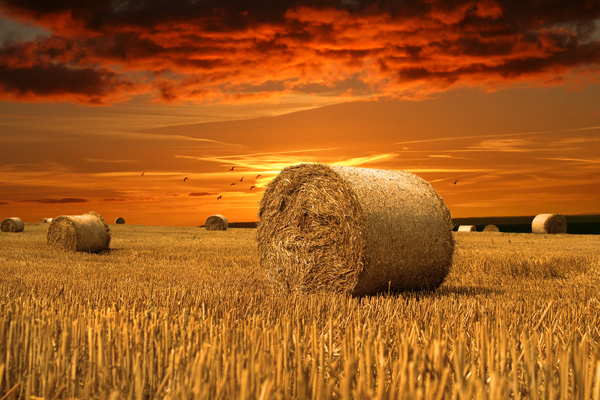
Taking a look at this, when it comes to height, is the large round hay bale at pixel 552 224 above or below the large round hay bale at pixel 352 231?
below

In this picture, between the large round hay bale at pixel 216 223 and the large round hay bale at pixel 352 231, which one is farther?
the large round hay bale at pixel 216 223

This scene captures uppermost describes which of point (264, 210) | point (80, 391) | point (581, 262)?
point (264, 210)

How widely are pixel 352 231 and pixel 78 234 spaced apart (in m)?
13.3

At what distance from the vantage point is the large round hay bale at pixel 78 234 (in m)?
19.8

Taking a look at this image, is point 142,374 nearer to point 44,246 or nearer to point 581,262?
point 581,262

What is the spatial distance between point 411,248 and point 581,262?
6923mm

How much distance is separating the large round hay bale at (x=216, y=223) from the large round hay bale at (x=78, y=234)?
626 inches

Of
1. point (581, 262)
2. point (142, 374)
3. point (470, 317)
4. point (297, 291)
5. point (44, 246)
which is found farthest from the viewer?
point (44, 246)

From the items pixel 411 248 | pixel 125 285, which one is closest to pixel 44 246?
pixel 125 285

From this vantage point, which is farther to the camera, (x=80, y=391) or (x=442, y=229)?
(x=442, y=229)

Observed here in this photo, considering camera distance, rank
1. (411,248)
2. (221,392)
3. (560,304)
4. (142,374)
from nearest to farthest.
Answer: (221,392)
(142,374)
(560,304)
(411,248)

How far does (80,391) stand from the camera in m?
3.54

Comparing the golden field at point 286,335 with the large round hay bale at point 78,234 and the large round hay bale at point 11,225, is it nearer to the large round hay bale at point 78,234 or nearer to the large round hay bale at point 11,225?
the large round hay bale at point 78,234

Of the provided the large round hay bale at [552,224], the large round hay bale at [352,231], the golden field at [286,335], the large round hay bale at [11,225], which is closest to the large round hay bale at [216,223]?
the large round hay bale at [11,225]
